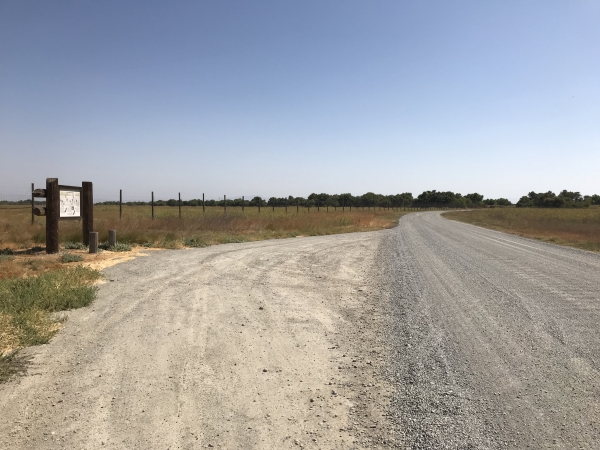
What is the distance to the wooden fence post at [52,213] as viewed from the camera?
44.1 feet

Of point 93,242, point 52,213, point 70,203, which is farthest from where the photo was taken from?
point 70,203

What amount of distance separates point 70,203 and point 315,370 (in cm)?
1267

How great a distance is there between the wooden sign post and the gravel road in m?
5.17

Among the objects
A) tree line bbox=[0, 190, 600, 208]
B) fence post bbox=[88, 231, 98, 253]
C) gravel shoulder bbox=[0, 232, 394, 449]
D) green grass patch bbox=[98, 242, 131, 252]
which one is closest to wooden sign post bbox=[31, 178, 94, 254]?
green grass patch bbox=[98, 242, 131, 252]

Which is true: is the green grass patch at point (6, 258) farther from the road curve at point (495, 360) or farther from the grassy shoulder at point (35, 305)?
the road curve at point (495, 360)

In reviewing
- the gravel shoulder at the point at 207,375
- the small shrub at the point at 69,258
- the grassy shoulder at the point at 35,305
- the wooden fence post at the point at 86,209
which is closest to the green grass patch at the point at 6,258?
the small shrub at the point at 69,258

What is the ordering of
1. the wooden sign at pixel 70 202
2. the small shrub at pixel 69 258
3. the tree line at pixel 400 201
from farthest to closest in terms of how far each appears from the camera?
the tree line at pixel 400 201 < the wooden sign at pixel 70 202 < the small shrub at pixel 69 258

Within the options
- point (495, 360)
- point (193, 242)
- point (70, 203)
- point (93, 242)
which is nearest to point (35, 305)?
point (495, 360)

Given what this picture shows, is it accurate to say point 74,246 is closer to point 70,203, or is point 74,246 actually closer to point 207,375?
point 70,203

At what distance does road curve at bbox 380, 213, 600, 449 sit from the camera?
140 inches

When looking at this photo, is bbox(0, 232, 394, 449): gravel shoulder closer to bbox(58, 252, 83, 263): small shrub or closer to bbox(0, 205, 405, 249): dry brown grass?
bbox(58, 252, 83, 263): small shrub

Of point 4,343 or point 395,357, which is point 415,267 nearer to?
point 395,357

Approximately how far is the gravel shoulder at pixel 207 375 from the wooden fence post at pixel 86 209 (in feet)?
23.5

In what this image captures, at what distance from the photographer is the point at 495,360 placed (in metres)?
5.12
